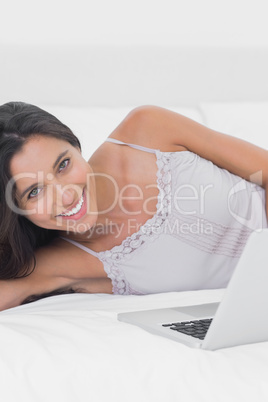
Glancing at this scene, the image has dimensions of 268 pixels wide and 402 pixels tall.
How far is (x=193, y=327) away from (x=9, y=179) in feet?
2.06

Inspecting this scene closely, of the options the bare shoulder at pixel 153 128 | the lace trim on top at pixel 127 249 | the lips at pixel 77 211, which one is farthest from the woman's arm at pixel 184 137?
the lips at pixel 77 211

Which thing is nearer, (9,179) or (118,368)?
(118,368)

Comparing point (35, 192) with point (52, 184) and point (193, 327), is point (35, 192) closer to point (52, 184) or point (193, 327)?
point (52, 184)

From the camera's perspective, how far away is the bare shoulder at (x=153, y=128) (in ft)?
6.05

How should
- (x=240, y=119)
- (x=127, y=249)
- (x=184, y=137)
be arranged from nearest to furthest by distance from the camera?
(x=127, y=249) → (x=184, y=137) → (x=240, y=119)

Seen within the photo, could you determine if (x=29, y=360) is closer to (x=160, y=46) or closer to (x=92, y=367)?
(x=92, y=367)

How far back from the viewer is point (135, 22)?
2641 millimetres

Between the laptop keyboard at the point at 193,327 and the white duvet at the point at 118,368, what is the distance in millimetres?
78

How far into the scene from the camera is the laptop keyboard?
116 centimetres

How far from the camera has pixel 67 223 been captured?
1.62m

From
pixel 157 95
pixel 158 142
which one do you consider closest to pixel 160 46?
pixel 157 95

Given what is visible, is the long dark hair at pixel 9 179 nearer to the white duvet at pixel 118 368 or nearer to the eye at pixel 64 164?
the eye at pixel 64 164

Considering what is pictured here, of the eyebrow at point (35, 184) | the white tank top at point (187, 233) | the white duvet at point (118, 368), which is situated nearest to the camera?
the white duvet at point (118, 368)

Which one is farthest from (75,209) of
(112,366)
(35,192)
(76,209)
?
(112,366)
